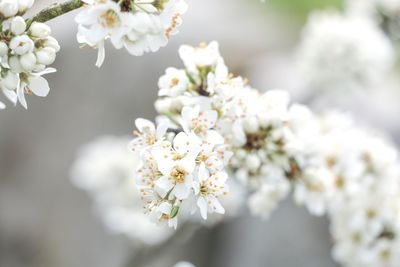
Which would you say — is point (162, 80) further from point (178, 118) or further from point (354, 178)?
point (354, 178)

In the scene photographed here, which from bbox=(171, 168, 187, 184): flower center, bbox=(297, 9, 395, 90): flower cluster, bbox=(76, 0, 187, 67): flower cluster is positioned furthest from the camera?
bbox=(297, 9, 395, 90): flower cluster

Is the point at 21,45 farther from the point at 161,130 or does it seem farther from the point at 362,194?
the point at 362,194

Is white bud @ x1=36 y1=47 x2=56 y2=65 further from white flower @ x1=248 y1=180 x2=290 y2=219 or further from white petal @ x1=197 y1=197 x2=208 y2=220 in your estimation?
white flower @ x1=248 y1=180 x2=290 y2=219

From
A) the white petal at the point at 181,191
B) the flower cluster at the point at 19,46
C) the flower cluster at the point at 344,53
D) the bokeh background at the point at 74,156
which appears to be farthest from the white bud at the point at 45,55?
the bokeh background at the point at 74,156

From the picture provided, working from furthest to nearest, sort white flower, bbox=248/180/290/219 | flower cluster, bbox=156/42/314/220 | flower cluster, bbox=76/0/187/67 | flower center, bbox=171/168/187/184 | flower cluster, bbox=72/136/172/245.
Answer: flower cluster, bbox=72/136/172/245, white flower, bbox=248/180/290/219, flower cluster, bbox=156/42/314/220, flower center, bbox=171/168/187/184, flower cluster, bbox=76/0/187/67

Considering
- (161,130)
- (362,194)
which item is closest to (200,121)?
(161,130)

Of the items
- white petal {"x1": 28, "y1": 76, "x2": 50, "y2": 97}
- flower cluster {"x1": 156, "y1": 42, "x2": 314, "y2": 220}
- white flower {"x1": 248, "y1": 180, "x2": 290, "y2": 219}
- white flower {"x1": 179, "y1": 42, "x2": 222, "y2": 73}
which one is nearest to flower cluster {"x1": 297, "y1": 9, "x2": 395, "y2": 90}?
white flower {"x1": 248, "y1": 180, "x2": 290, "y2": 219}
